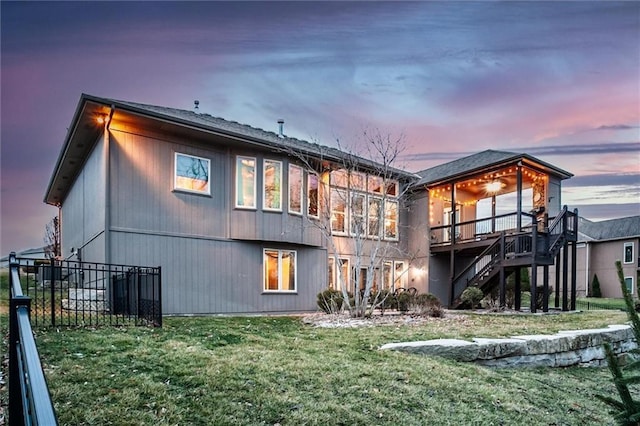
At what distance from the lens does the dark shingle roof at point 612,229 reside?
2734 centimetres

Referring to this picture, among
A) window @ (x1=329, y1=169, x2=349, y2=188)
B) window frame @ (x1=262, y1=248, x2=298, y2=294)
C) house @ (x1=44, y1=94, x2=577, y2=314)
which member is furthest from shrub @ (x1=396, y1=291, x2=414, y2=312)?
window @ (x1=329, y1=169, x2=349, y2=188)

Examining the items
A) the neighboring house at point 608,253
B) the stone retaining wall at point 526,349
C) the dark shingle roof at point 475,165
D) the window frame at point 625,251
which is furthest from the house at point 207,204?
the window frame at point 625,251

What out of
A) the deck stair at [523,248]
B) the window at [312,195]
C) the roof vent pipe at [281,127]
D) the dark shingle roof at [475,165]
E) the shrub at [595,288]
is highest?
the roof vent pipe at [281,127]

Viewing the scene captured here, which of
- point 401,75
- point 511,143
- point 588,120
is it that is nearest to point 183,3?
point 401,75

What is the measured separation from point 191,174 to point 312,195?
4.03m

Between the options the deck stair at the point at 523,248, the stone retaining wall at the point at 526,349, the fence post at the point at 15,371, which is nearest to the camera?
the fence post at the point at 15,371

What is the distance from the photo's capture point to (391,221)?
17172 millimetres

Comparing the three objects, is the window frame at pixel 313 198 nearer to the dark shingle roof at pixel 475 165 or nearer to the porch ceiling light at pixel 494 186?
the dark shingle roof at pixel 475 165

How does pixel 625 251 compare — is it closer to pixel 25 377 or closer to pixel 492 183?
pixel 492 183

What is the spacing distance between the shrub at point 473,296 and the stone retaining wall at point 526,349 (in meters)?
6.00

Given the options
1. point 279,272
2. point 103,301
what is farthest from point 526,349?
point 279,272

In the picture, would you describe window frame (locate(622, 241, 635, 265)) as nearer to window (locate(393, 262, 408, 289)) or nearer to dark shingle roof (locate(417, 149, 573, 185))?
dark shingle roof (locate(417, 149, 573, 185))

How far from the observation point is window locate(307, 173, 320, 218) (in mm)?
13789

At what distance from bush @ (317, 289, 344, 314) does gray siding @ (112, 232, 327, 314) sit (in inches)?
47.1
